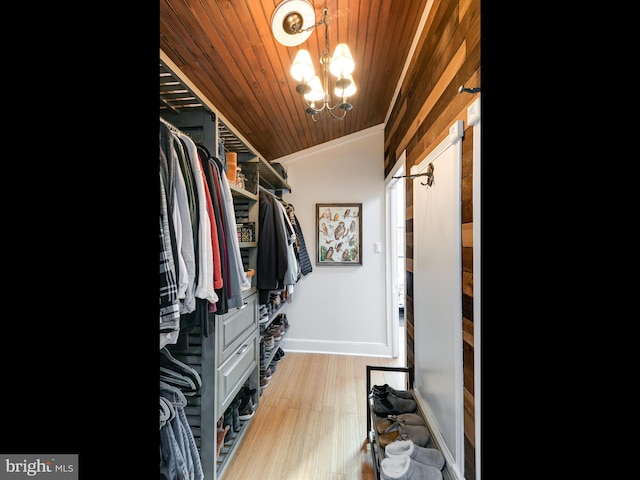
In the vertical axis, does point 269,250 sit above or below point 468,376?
above

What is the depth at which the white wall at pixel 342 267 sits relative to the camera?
2.81 m

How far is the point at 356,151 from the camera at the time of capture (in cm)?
286

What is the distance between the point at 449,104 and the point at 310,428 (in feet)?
6.53

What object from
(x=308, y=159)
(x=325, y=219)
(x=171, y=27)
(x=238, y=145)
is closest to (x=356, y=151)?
(x=308, y=159)

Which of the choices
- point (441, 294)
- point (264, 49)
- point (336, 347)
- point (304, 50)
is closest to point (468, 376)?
point (441, 294)

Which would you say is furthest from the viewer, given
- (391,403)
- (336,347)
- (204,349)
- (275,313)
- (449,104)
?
(336,347)

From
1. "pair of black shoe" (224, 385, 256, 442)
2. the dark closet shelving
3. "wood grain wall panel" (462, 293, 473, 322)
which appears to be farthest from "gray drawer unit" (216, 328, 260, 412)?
"wood grain wall panel" (462, 293, 473, 322)

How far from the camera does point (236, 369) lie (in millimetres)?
1443

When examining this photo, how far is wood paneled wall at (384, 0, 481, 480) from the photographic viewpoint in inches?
33.5

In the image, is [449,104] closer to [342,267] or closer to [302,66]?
[302,66]

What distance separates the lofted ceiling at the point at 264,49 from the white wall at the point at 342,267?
0.64 m
